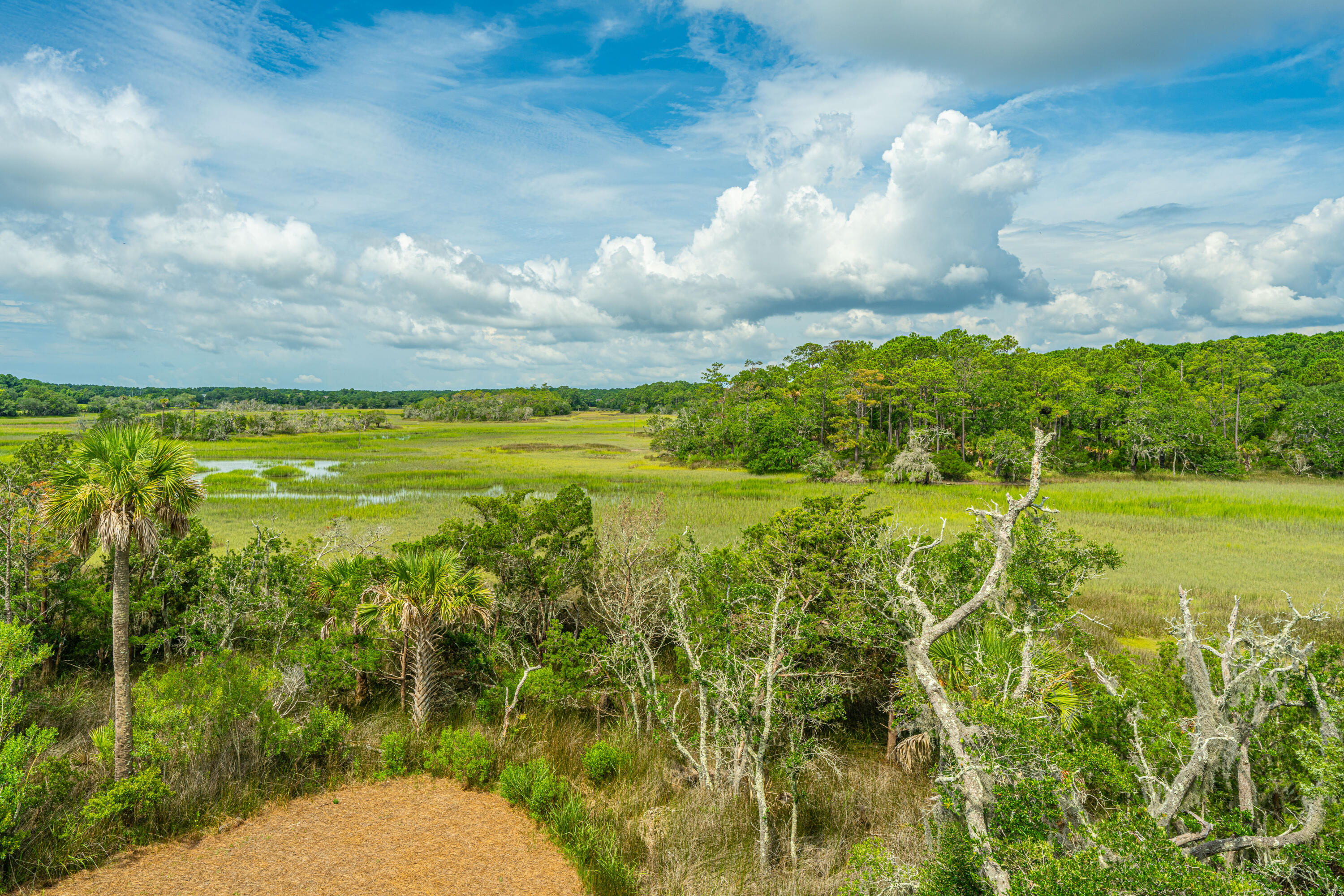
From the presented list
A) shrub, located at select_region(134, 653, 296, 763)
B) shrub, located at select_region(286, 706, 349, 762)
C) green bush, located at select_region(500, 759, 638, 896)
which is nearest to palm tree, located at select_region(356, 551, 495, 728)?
shrub, located at select_region(286, 706, 349, 762)

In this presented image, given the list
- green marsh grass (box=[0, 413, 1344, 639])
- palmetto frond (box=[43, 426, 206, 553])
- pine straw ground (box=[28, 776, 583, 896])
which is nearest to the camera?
pine straw ground (box=[28, 776, 583, 896])

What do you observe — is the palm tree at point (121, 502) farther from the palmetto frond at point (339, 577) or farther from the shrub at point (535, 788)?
the shrub at point (535, 788)

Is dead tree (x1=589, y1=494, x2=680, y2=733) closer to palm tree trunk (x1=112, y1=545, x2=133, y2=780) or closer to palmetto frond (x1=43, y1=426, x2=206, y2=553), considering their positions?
palm tree trunk (x1=112, y1=545, x2=133, y2=780)

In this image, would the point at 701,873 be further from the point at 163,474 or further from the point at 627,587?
the point at 163,474

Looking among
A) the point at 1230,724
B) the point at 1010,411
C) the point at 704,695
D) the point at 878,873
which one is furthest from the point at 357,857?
the point at 1010,411

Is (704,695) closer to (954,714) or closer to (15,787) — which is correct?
(954,714)

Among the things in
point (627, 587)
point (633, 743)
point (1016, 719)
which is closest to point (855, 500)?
point (627, 587)
